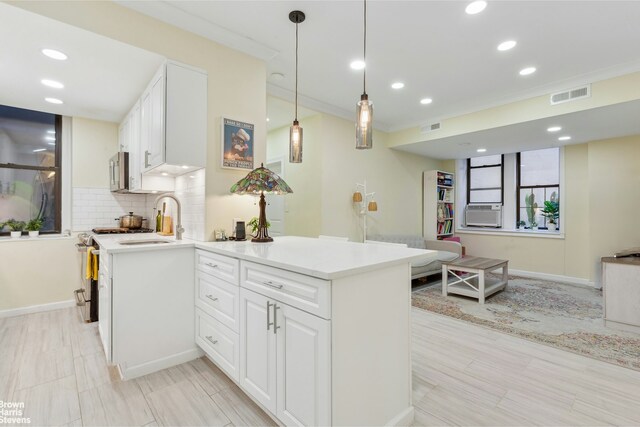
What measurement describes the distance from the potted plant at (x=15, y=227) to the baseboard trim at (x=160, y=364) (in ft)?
8.65

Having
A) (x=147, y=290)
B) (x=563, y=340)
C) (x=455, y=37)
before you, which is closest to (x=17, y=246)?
(x=147, y=290)

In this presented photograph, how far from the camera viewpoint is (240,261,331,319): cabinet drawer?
1.28m

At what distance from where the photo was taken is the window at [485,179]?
6453 mm

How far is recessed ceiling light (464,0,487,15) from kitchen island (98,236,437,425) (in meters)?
2.01

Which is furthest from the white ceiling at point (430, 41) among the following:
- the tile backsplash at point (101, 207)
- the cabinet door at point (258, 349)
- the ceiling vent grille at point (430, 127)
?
the tile backsplash at point (101, 207)

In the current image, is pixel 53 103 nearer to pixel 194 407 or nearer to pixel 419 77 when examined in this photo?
pixel 194 407

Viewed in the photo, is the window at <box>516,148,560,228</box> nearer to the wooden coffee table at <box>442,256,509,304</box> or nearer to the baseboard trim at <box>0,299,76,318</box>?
the wooden coffee table at <box>442,256,509,304</box>

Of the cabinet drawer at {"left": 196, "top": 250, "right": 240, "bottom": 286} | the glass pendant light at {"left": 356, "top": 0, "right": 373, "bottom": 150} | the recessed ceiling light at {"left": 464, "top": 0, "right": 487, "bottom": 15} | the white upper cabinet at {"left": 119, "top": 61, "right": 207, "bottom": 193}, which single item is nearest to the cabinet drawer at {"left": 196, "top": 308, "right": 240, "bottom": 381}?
A: the cabinet drawer at {"left": 196, "top": 250, "right": 240, "bottom": 286}

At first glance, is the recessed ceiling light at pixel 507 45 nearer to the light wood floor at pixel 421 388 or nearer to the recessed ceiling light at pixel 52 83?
the light wood floor at pixel 421 388

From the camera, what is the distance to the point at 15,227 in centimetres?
353

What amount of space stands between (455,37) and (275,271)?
8.80 feet

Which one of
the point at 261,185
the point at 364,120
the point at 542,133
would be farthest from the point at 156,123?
the point at 542,133

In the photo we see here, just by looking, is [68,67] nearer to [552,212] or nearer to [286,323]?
[286,323]

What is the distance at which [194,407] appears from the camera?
183 cm
